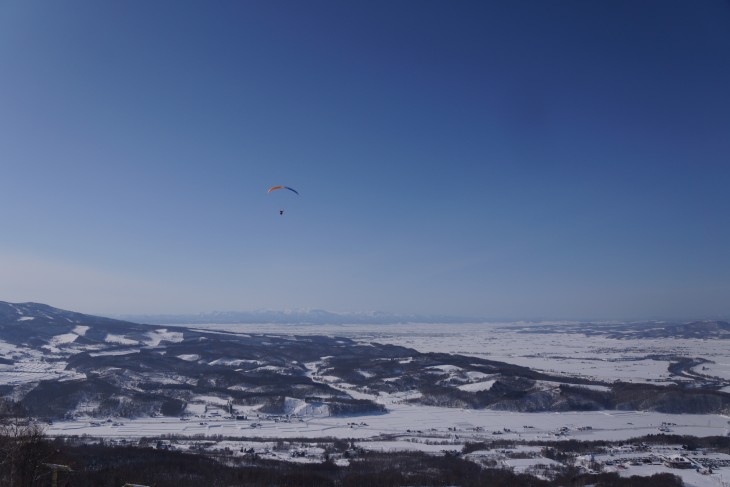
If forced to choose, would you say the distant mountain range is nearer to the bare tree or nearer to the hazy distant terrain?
the hazy distant terrain

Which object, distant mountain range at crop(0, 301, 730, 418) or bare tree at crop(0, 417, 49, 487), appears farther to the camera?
distant mountain range at crop(0, 301, 730, 418)

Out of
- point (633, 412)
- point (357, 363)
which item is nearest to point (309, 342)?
point (357, 363)

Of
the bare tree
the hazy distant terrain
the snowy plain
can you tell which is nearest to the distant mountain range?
the hazy distant terrain

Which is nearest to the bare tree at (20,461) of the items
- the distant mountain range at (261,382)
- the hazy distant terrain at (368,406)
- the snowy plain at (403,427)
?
the hazy distant terrain at (368,406)

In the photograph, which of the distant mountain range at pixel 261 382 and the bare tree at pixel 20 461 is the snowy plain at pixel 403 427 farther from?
the bare tree at pixel 20 461

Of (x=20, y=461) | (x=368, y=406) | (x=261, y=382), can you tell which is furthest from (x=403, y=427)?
(x=20, y=461)

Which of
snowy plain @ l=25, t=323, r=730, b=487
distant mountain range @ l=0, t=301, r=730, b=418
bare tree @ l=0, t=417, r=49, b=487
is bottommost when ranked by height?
snowy plain @ l=25, t=323, r=730, b=487

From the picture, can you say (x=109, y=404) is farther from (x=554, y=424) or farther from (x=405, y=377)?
(x=554, y=424)

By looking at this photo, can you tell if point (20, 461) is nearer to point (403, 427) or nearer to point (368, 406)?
point (403, 427)

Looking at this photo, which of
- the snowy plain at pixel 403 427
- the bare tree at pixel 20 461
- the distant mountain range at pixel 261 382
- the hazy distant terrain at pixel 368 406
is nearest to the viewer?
the bare tree at pixel 20 461

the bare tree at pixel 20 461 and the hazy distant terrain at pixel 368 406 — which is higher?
the bare tree at pixel 20 461

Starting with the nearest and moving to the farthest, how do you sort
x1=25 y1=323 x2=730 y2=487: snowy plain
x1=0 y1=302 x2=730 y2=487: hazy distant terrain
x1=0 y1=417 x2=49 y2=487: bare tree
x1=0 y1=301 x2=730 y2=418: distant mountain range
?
x1=0 y1=417 x2=49 y2=487: bare tree, x1=0 y1=302 x2=730 y2=487: hazy distant terrain, x1=25 y1=323 x2=730 y2=487: snowy plain, x1=0 y1=301 x2=730 y2=418: distant mountain range
